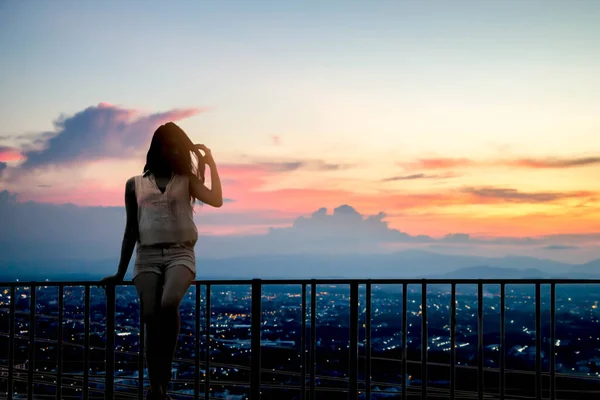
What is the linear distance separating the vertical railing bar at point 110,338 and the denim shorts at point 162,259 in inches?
33.8

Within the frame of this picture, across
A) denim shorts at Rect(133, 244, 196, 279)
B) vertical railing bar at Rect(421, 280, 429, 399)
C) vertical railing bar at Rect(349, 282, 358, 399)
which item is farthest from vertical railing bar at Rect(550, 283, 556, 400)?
denim shorts at Rect(133, 244, 196, 279)

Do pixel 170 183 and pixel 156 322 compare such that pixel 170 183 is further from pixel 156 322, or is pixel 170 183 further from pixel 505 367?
pixel 505 367

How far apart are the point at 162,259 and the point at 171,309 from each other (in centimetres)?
40

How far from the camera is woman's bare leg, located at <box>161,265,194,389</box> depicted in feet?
14.5

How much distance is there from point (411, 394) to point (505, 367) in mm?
909

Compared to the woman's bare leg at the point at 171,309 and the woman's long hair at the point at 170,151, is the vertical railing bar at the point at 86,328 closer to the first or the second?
the woman's bare leg at the point at 171,309

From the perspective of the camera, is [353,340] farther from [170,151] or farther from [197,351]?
[170,151]

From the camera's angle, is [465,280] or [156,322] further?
[465,280]

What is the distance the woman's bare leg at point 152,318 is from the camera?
4.51 meters

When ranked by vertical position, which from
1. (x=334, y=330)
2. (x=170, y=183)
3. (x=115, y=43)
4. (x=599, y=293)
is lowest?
(x=334, y=330)

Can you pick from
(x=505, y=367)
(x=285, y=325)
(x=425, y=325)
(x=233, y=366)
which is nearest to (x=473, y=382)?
(x=505, y=367)

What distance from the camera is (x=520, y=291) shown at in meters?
5.73

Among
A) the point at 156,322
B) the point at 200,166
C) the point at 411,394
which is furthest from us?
the point at 411,394

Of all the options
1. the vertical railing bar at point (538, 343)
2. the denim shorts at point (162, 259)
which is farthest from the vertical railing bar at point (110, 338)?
the vertical railing bar at point (538, 343)
